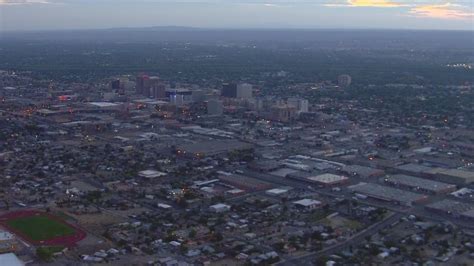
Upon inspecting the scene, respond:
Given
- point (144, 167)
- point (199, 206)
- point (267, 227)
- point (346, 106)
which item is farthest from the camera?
point (346, 106)

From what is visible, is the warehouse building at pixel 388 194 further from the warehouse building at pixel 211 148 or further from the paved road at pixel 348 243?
the warehouse building at pixel 211 148

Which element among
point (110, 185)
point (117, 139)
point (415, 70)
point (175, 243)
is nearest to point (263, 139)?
point (117, 139)

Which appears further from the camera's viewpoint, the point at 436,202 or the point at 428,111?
the point at 428,111

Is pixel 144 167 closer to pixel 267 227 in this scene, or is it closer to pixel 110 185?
pixel 110 185

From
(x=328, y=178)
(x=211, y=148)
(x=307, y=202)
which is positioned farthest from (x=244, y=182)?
(x=211, y=148)

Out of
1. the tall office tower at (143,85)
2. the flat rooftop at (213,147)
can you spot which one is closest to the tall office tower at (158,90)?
the tall office tower at (143,85)

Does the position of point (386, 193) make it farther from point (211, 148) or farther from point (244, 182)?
point (211, 148)
